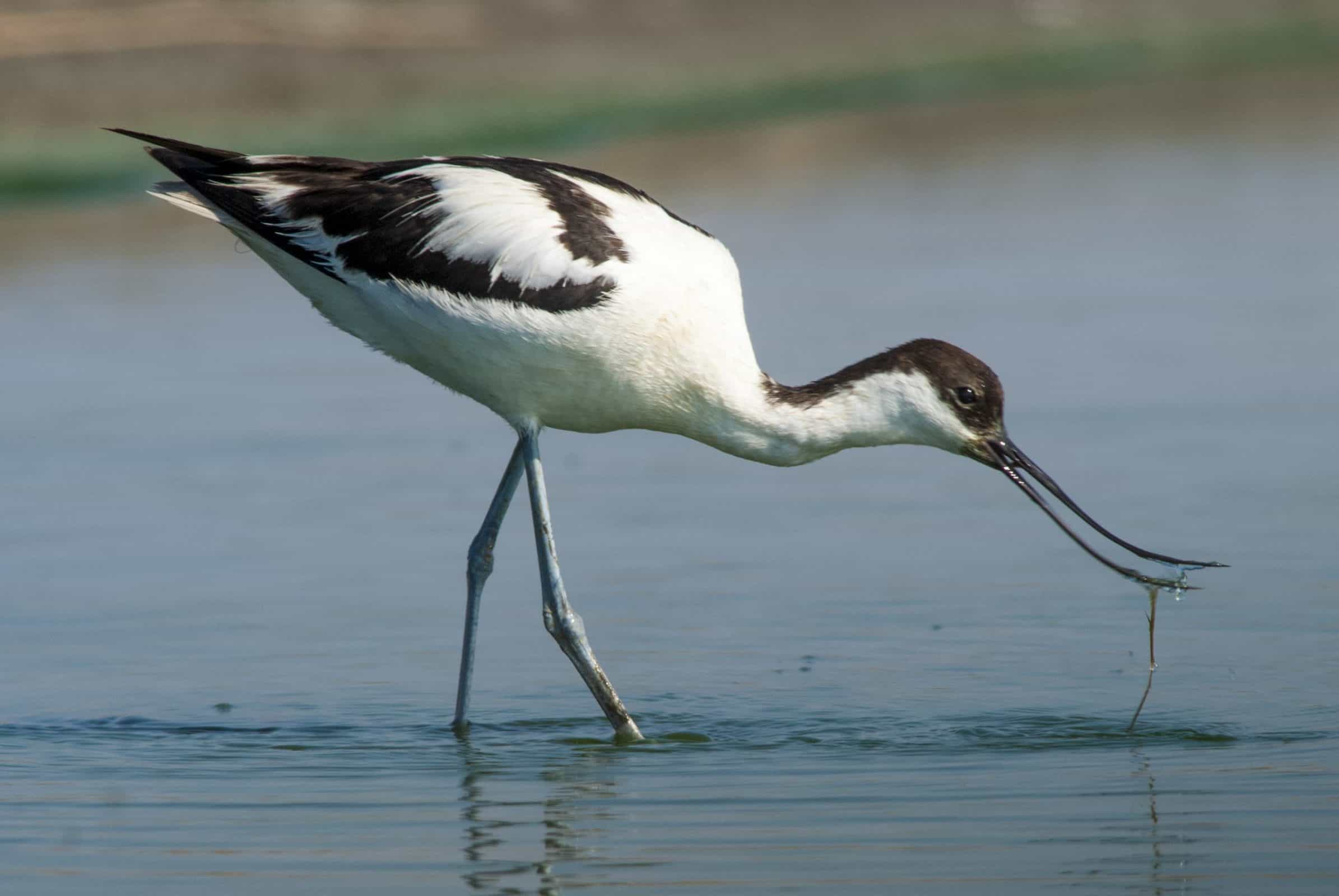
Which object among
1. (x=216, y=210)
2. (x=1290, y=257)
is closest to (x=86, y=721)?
(x=216, y=210)

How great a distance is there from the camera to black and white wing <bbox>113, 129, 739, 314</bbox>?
20.5ft

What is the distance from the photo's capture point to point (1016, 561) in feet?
24.9

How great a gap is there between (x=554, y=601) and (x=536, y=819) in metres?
1.33

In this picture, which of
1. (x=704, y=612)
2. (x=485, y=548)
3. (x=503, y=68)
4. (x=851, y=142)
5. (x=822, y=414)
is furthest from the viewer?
(x=503, y=68)

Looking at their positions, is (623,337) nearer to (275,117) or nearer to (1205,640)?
(1205,640)

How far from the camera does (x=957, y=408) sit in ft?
21.0

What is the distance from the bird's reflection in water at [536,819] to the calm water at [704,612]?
0.02 meters

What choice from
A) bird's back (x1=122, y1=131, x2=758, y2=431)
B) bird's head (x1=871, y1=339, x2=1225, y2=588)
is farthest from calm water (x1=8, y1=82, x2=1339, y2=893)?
bird's back (x1=122, y1=131, x2=758, y2=431)

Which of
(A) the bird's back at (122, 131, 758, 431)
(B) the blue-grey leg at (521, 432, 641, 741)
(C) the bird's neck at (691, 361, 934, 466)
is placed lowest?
(B) the blue-grey leg at (521, 432, 641, 741)

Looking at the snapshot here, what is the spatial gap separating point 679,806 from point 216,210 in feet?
8.46

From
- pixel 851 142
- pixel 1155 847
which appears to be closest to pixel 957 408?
pixel 1155 847

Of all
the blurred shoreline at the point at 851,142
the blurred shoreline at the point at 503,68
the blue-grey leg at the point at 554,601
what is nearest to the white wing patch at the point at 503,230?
the blue-grey leg at the point at 554,601

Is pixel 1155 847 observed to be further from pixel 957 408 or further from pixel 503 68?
pixel 503 68

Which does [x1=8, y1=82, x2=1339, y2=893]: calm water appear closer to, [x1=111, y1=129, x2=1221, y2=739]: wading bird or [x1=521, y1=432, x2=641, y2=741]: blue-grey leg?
[x1=521, y1=432, x2=641, y2=741]: blue-grey leg
